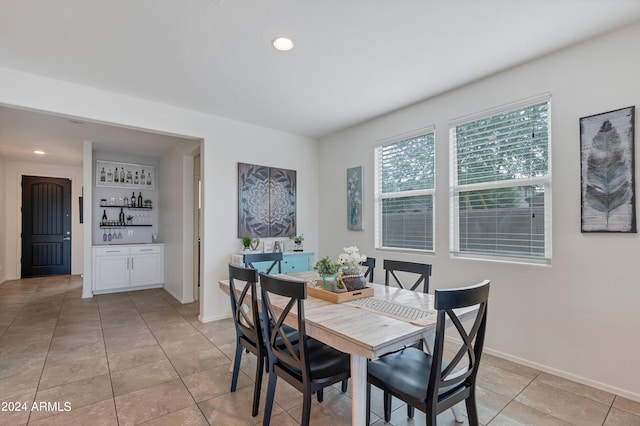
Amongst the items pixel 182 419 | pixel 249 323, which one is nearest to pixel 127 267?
pixel 182 419

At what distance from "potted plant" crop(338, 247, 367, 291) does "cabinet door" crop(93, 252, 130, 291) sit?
506cm

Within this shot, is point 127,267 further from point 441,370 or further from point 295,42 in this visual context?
point 441,370

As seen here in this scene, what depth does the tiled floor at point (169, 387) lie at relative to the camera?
2012 millimetres

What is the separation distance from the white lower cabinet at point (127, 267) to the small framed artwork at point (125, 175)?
1.33 m

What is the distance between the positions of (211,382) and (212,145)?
9.16 feet

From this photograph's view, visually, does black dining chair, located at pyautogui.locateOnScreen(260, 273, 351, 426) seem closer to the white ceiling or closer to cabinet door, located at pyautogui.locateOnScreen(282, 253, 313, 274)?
the white ceiling

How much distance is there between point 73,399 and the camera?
2223mm

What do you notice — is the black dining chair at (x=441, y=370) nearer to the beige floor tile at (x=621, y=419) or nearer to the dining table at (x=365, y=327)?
the dining table at (x=365, y=327)

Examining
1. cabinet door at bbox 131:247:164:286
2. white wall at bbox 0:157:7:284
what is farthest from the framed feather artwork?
white wall at bbox 0:157:7:284

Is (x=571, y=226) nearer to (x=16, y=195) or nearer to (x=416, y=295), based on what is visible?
(x=416, y=295)

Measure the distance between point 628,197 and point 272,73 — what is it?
9.71 ft

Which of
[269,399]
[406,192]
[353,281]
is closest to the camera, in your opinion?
[269,399]

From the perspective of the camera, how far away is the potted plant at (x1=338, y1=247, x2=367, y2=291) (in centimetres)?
219

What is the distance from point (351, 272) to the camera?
2.23m
